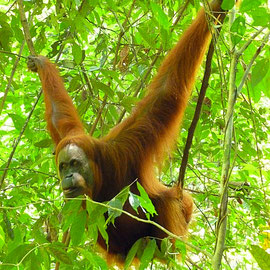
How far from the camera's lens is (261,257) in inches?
51.2

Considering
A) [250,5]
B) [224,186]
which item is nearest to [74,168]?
[224,186]

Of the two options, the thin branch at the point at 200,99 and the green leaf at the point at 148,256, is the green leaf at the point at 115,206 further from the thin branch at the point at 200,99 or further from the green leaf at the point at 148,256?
the thin branch at the point at 200,99

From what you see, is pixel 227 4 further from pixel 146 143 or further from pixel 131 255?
pixel 146 143

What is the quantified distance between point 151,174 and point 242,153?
40.5 inches

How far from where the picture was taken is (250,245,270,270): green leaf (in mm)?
1289

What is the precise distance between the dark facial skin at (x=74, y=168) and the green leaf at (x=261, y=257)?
6.70ft

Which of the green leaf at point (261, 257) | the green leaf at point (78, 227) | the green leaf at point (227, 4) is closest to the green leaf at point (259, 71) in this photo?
the green leaf at point (227, 4)

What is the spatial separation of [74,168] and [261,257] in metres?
2.17

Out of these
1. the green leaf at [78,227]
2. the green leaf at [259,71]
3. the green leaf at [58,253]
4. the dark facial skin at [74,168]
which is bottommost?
the green leaf at [58,253]

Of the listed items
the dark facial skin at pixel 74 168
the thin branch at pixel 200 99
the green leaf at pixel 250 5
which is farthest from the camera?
the dark facial skin at pixel 74 168

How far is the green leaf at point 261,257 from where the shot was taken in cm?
129

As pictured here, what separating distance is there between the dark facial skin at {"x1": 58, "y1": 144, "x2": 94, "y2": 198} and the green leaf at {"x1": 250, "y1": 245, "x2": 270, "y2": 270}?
2043 millimetres

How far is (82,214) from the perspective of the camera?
220 cm

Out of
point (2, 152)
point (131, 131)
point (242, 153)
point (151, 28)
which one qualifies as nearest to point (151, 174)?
point (131, 131)
